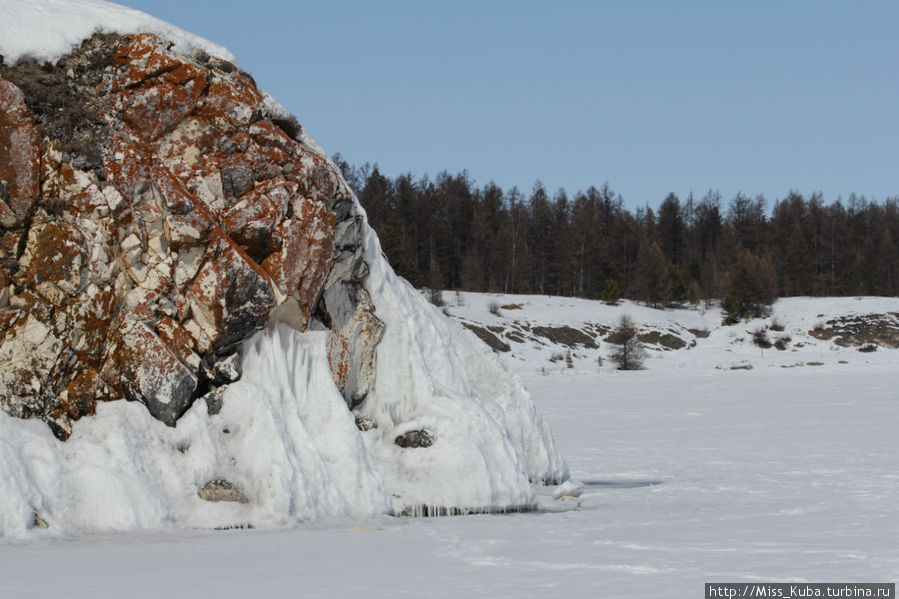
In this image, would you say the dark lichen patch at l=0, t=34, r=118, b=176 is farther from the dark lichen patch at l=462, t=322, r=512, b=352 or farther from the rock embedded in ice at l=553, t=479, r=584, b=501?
the dark lichen patch at l=462, t=322, r=512, b=352

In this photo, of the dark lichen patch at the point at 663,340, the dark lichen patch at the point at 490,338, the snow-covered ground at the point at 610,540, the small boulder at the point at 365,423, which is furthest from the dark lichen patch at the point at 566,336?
the small boulder at the point at 365,423

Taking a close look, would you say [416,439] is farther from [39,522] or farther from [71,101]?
[71,101]

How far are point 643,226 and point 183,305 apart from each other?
9084cm

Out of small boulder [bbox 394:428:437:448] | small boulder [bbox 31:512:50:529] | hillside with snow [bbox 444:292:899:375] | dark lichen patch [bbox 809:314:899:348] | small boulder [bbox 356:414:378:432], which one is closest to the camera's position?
small boulder [bbox 31:512:50:529]

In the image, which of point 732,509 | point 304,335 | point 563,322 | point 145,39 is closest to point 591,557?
point 732,509

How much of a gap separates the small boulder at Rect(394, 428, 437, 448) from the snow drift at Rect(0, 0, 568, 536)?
2.0 inches

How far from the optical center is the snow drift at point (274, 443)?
8906 mm

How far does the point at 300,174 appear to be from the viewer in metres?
11.1

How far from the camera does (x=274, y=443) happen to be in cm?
989

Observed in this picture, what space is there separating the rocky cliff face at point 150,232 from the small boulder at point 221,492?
32.8 inches

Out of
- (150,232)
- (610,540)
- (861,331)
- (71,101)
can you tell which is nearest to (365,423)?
(150,232)

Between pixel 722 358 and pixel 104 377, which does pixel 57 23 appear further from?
pixel 722 358

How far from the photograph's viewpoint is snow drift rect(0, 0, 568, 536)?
351 inches

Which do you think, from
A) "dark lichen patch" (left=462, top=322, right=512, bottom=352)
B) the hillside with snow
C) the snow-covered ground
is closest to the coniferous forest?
the hillside with snow
